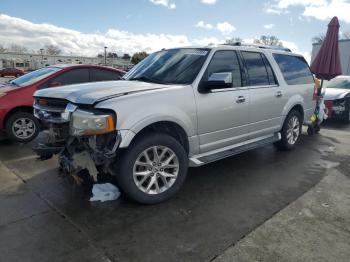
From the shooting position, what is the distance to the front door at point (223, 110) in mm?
3938

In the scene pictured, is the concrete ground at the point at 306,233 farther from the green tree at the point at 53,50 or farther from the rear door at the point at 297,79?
the green tree at the point at 53,50

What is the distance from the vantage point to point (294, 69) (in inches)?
229

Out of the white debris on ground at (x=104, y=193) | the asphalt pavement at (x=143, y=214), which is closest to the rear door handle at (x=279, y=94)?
the asphalt pavement at (x=143, y=214)

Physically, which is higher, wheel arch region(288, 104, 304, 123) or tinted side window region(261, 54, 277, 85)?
tinted side window region(261, 54, 277, 85)

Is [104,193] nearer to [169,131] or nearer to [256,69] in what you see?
[169,131]

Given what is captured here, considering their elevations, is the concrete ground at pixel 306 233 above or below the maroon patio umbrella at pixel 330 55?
below

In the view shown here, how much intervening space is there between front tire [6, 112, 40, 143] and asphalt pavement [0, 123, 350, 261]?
966 millimetres

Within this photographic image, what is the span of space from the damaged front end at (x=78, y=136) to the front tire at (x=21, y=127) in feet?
7.86

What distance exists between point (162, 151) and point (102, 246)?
1.26m

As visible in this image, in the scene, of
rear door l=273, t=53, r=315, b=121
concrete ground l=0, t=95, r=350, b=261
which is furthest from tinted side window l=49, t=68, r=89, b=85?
rear door l=273, t=53, r=315, b=121

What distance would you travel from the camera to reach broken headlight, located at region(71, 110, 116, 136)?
3041 millimetres

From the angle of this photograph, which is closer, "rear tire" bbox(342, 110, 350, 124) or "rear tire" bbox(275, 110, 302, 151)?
"rear tire" bbox(275, 110, 302, 151)

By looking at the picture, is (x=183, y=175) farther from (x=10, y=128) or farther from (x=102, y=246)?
(x=10, y=128)

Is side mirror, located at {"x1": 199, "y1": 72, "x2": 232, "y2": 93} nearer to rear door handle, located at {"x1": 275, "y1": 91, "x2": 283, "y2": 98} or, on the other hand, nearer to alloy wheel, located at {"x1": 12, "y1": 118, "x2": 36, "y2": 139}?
rear door handle, located at {"x1": 275, "y1": 91, "x2": 283, "y2": 98}
